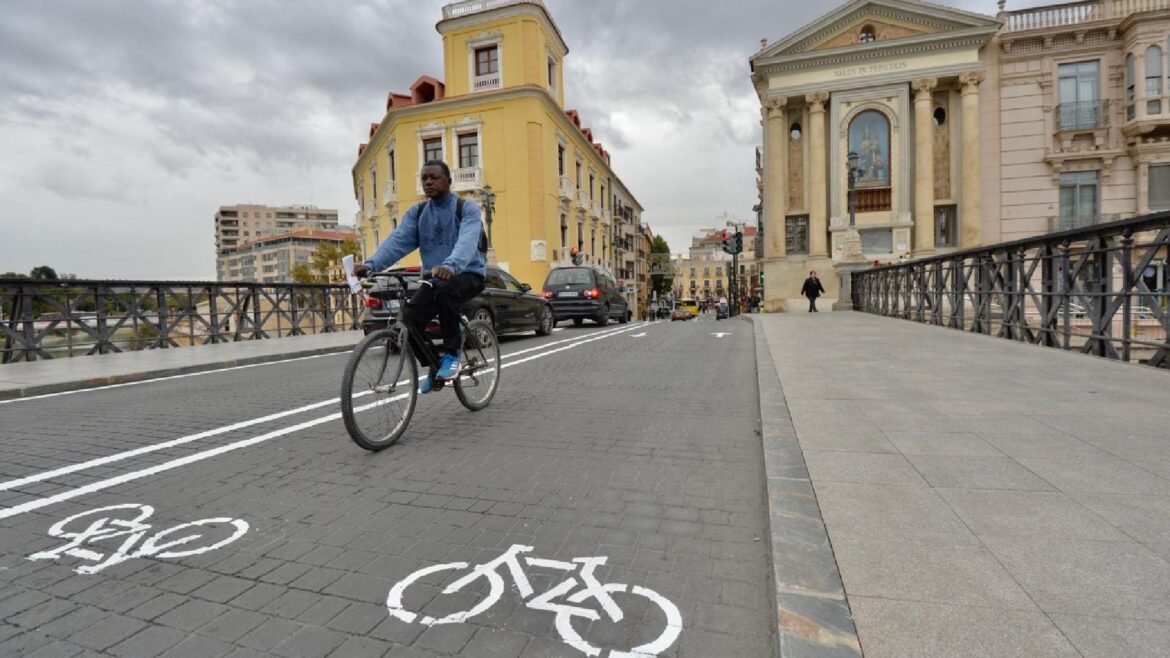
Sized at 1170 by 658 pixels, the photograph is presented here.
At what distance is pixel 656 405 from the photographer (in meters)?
5.68

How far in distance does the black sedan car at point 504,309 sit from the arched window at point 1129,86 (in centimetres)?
3150

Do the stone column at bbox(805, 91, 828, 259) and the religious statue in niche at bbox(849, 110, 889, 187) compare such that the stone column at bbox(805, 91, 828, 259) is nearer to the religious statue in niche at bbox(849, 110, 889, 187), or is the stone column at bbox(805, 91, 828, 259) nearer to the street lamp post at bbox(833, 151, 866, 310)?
the street lamp post at bbox(833, 151, 866, 310)

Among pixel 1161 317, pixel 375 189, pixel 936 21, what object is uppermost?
pixel 936 21

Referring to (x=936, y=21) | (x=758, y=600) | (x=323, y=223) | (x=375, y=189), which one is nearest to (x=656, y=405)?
(x=758, y=600)

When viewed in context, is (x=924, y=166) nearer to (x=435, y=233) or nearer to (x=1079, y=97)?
(x=1079, y=97)

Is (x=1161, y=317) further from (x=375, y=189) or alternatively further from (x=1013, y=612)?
(x=375, y=189)

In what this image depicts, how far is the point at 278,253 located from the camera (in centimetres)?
13212

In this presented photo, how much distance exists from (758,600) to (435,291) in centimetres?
330

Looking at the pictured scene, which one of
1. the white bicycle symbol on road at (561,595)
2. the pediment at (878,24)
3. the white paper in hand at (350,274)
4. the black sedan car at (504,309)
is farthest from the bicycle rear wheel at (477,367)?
the pediment at (878,24)

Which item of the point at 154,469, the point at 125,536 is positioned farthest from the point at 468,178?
the point at 125,536

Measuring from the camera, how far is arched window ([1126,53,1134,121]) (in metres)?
28.4

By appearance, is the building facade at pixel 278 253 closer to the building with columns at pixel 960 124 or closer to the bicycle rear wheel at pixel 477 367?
the building with columns at pixel 960 124

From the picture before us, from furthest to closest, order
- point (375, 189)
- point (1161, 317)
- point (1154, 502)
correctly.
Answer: point (375, 189) → point (1161, 317) → point (1154, 502)

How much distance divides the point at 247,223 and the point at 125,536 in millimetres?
183805
